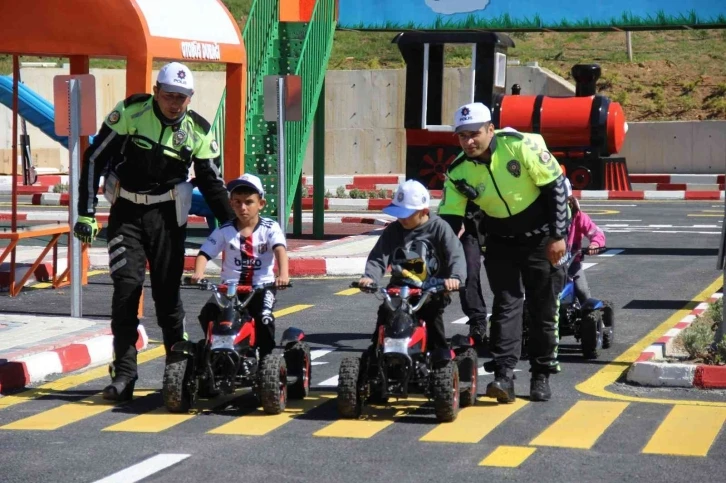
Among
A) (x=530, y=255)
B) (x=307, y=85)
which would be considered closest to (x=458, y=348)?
(x=530, y=255)

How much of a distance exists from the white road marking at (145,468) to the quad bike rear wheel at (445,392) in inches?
56.4

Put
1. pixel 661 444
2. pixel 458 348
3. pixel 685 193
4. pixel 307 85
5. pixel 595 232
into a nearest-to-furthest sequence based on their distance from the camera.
Result: pixel 661 444 → pixel 458 348 → pixel 595 232 → pixel 307 85 → pixel 685 193

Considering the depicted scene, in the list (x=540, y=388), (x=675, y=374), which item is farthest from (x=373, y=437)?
(x=675, y=374)

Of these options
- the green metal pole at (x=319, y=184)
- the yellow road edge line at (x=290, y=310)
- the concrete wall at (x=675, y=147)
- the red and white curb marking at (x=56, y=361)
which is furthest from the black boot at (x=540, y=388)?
the concrete wall at (x=675, y=147)

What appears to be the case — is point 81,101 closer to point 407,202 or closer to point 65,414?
A: point 65,414

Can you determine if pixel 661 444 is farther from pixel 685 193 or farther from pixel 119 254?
pixel 685 193

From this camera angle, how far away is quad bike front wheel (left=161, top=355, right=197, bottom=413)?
7.92 meters

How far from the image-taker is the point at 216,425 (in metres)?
7.71

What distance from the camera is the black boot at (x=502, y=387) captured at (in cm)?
823

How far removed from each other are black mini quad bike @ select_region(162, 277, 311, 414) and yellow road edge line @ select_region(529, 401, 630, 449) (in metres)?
1.50

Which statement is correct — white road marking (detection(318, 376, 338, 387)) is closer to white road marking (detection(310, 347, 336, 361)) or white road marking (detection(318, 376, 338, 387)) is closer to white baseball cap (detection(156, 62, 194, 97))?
white road marking (detection(310, 347, 336, 361))

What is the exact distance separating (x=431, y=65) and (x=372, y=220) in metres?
5.26

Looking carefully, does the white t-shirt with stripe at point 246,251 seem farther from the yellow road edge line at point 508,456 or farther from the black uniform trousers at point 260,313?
the yellow road edge line at point 508,456

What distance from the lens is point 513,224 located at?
27.5ft
